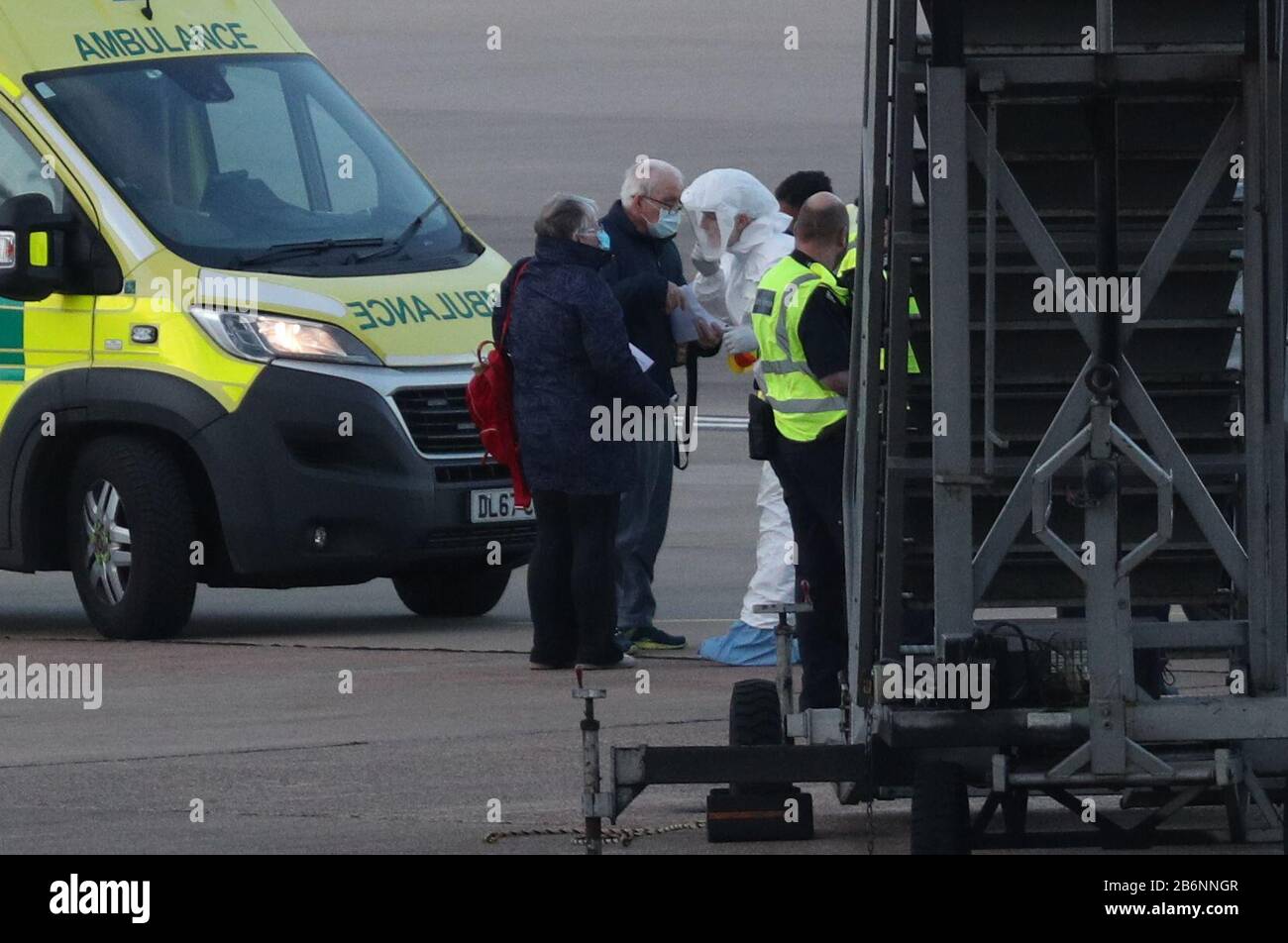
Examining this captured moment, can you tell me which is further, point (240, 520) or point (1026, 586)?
point (240, 520)

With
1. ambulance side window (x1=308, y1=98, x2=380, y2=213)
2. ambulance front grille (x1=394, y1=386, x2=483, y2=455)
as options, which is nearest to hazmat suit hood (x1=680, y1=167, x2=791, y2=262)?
ambulance front grille (x1=394, y1=386, x2=483, y2=455)

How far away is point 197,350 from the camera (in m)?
12.1

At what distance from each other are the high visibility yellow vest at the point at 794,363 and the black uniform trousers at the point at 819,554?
0.06 metres

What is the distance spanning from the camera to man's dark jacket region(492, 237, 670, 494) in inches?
443

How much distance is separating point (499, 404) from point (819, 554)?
2.27m

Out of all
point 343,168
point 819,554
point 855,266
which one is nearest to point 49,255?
point 343,168

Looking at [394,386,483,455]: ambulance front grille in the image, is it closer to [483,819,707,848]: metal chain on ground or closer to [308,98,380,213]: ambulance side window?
[308,98,380,213]: ambulance side window

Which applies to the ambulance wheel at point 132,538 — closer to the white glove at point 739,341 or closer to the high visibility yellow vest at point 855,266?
the white glove at point 739,341

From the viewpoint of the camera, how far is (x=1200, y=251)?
7.54 m

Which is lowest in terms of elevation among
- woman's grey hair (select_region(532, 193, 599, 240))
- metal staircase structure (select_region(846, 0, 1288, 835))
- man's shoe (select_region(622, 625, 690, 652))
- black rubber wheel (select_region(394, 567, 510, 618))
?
man's shoe (select_region(622, 625, 690, 652))

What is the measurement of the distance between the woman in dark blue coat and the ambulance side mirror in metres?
1.83
